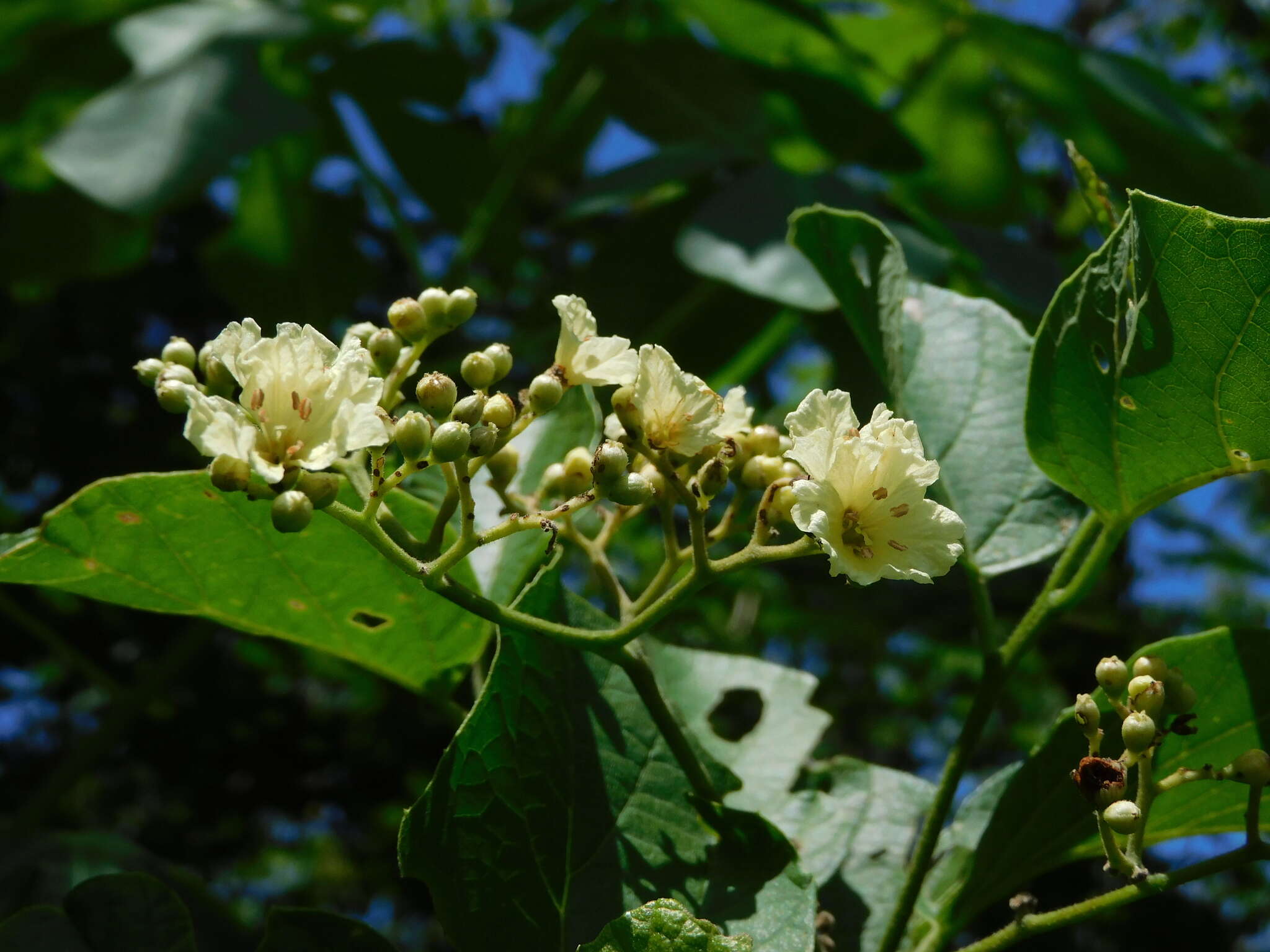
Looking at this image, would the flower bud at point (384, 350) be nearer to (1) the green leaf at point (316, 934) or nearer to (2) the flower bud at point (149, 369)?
(2) the flower bud at point (149, 369)

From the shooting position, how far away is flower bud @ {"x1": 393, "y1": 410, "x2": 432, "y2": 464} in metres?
1.01

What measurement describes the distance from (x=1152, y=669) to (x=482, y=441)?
671mm

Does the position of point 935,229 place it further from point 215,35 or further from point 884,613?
point 884,613

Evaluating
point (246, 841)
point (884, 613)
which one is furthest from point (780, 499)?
point (246, 841)

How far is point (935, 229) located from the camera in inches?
81.9

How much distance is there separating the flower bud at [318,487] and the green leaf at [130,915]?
0.53m

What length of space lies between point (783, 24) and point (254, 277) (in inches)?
62.9

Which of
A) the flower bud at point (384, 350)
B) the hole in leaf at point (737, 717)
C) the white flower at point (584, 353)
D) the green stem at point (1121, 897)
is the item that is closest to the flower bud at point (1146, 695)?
the green stem at point (1121, 897)

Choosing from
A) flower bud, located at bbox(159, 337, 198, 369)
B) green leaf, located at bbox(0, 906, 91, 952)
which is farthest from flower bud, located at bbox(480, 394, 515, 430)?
green leaf, located at bbox(0, 906, 91, 952)

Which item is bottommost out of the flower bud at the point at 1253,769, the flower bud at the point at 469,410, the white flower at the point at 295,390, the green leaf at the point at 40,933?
the green leaf at the point at 40,933

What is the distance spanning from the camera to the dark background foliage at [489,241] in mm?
2305

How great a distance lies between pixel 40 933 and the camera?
47.6 inches

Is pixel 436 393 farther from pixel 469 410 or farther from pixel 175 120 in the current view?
pixel 175 120

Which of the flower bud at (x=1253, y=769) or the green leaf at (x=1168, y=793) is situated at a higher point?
the flower bud at (x=1253, y=769)
